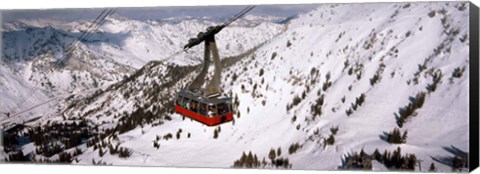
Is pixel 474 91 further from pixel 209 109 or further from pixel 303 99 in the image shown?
pixel 209 109

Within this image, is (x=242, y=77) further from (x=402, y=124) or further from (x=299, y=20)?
(x=402, y=124)

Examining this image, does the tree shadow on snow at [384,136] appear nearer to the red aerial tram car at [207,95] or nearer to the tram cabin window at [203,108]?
the red aerial tram car at [207,95]

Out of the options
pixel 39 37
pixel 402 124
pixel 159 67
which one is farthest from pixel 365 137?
pixel 39 37

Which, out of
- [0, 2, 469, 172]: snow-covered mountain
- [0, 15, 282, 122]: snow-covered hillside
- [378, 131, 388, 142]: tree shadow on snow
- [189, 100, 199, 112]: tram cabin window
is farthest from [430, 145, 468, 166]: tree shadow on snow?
[0, 15, 282, 122]: snow-covered hillside

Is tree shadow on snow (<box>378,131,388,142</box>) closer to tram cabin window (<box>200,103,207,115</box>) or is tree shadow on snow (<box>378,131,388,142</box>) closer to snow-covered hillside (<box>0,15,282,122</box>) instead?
tram cabin window (<box>200,103,207,115</box>)

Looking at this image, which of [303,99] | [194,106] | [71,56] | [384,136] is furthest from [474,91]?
[71,56]

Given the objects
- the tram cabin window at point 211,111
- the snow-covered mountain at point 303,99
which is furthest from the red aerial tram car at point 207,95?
the snow-covered mountain at point 303,99
